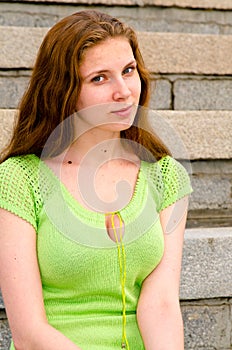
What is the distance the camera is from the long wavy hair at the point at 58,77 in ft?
6.18

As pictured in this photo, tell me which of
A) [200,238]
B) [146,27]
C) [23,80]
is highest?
[146,27]

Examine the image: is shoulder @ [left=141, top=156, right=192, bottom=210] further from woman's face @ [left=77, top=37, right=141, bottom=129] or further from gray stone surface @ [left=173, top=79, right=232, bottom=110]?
gray stone surface @ [left=173, top=79, right=232, bottom=110]

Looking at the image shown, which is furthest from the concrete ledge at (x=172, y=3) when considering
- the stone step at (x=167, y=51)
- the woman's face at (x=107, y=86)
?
the woman's face at (x=107, y=86)

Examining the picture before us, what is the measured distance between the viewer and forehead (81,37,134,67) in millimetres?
1887

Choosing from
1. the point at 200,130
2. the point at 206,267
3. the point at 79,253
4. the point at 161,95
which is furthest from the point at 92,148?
the point at 161,95

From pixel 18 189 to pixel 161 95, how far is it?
4.17ft

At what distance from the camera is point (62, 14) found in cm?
309

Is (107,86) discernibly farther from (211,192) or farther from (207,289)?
(211,192)

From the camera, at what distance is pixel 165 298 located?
199 centimetres

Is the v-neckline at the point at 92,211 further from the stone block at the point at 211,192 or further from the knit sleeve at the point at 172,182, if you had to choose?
the stone block at the point at 211,192

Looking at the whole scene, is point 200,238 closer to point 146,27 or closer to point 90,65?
point 90,65

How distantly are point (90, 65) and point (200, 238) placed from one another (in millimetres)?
770

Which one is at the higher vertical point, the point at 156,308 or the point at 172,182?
the point at 172,182

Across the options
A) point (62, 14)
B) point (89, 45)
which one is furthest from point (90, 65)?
point (62, 14)
